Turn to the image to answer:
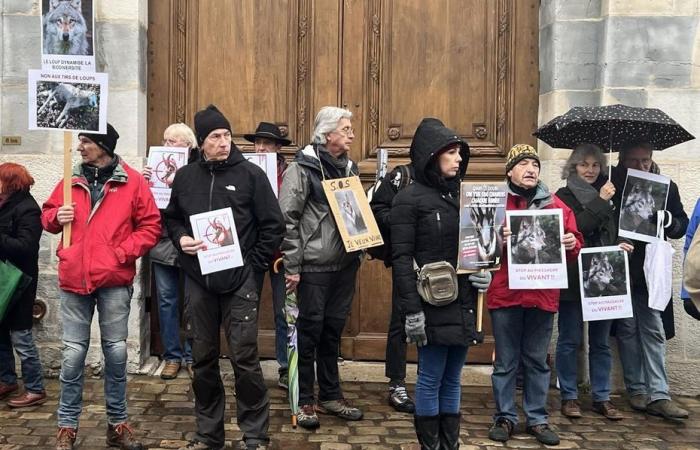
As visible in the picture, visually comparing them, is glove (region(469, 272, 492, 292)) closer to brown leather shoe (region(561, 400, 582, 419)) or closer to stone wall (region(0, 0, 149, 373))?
brown leather shoe (region(561, 400, 582, 419))

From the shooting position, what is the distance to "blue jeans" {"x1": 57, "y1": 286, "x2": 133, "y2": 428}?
462 cm

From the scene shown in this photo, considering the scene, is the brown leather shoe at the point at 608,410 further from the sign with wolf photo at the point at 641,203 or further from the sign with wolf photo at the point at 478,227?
the sign with wolf photo at the point at 478,227

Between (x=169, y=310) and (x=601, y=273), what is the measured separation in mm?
3221

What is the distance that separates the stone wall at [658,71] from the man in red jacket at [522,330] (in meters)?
1.30

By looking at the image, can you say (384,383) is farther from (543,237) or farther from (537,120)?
(537,120)

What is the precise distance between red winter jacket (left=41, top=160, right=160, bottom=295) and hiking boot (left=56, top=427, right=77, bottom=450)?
80 centimetres

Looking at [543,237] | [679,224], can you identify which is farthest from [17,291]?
[679,224]

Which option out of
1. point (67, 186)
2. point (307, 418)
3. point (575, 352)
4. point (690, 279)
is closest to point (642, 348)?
point (575, 352)

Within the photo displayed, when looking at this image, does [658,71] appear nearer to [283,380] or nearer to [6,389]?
[283,380]

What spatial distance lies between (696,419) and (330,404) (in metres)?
2.61

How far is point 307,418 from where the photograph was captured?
515 centimetres

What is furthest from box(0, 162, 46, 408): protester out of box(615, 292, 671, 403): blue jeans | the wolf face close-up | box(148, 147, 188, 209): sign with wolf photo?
box(615, 292, 671, 403): blue jeans

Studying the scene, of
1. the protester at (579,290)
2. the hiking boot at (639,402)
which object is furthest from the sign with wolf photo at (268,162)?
the hiking boot at (639,402)

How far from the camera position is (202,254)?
449 cm
